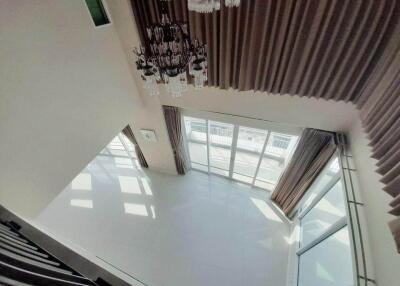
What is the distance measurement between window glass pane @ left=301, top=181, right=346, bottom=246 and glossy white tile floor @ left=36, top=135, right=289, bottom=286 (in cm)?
55

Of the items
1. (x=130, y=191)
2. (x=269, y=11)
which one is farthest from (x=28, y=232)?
(x=130, y=191)

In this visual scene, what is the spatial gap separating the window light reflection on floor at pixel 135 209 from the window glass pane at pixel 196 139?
4.92ft

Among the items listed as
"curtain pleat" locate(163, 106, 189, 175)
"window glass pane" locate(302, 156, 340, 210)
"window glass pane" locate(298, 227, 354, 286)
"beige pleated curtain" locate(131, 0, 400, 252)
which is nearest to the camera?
"beige pleated curtain" locate(131, 0, 400, 252)

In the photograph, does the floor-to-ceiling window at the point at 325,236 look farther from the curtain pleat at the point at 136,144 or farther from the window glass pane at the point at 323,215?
the curtain pleat at the point at 136,144

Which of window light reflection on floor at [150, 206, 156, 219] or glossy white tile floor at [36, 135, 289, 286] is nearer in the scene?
glossy white tile floor at [36, 135, 289, 286]

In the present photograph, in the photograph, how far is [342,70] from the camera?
7.06 ft

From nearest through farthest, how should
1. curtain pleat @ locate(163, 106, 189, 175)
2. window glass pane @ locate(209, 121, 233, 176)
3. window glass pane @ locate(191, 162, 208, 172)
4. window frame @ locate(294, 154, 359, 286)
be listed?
window frame @ locate(294, 154, 359, 286), curtain pleat @ locate(163, 106, 189, 175), window glass pane @ locate(209, 121, 233, 176), window glass pane @ locate(191, 162, 208, 172)

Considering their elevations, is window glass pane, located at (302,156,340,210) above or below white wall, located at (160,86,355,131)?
below

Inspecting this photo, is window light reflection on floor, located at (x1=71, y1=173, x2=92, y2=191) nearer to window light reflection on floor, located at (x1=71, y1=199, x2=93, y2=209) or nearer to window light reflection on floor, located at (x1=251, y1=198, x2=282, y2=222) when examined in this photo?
window light reflection on floor, located at (x1=71, y1=199, x2=93, y2=209)

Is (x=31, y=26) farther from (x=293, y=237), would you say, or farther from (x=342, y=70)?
(x=293, y=237)

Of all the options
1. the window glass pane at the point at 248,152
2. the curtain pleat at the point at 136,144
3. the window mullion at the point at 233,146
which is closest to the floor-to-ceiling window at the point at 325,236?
the window glass pane at the point at 248,152

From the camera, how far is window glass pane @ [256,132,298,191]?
3.68 metres

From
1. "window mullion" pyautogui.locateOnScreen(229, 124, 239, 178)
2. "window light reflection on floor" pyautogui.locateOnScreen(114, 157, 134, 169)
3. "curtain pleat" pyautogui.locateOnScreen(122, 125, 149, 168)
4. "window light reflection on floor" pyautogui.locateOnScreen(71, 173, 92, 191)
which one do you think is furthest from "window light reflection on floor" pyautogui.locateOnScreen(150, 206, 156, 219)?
"window mullion" pyautogui.locateOnScreen(229, 124, 239, 178)

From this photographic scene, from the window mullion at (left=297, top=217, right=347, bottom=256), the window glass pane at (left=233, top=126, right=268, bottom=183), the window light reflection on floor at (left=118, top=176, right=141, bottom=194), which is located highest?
the window glass pane at (left=233, top=126, right=268, bottom=183)
